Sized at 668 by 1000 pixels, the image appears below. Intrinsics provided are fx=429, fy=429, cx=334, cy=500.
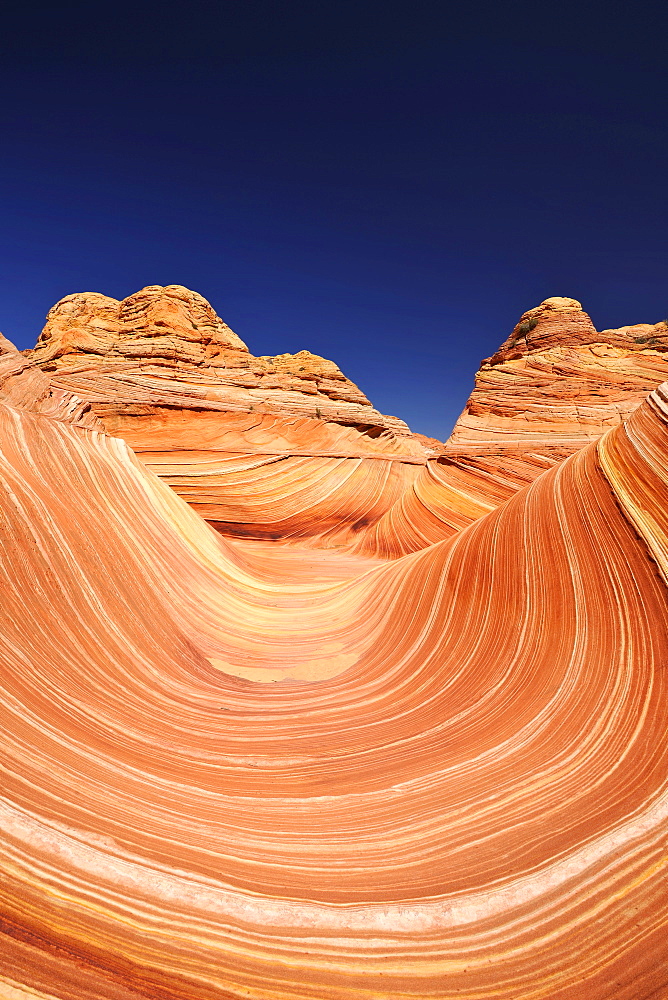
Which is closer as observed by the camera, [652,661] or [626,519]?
[652,661]

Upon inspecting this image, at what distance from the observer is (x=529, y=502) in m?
3.46

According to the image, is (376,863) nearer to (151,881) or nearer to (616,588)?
(151,881)

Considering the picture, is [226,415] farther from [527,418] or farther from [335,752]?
[335,752]

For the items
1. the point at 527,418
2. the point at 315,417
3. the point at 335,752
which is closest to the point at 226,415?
the point at 315,417

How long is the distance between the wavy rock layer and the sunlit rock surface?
0.03ft

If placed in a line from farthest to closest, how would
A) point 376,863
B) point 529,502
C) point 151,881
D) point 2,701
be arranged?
1. point 529,502
2. point 2,701
3. point 376,863
4. point 151,881

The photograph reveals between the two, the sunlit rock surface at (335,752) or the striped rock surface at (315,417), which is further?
the striped rock surface at (315,417)

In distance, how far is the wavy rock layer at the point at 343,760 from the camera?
1.20m

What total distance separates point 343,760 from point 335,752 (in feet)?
0.29

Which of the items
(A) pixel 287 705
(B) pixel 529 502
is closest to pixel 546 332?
(B) pixel 529 502

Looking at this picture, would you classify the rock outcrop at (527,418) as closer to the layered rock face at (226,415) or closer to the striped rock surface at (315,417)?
the striped rock surface at (315,417)

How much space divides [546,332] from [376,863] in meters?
13.5

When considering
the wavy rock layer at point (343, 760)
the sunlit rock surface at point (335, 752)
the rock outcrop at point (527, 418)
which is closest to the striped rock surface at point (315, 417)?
the rock outcrop at point (527, 418)

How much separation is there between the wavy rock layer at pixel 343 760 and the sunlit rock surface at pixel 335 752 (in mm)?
10
